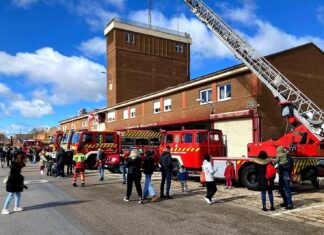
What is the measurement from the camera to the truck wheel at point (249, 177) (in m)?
15.2

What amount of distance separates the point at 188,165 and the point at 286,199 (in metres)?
7.70

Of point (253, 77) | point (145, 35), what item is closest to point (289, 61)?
point (253, 77)

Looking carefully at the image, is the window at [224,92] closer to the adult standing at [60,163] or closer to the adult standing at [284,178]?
the adult standing at [60,163]

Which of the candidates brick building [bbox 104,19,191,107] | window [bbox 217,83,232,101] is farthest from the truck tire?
brick building [bbox 104,19,191,107]

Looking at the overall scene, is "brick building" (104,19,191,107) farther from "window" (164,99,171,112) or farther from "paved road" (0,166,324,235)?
"paved road" (0,166,324,235)

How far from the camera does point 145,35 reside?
58875 mm

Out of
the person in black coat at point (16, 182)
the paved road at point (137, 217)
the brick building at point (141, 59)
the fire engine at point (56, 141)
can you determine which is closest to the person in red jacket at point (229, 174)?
the paved road at point (137, 217)

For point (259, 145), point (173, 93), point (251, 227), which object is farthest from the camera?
point (173, 93)

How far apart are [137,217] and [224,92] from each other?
762 inches

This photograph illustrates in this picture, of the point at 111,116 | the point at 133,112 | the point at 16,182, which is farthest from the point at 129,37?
the point at 16,182

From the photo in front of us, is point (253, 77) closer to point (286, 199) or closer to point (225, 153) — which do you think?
point (225, 153)

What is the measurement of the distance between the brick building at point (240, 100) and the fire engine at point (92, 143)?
725 centimetres

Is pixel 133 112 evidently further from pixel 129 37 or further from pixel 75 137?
pixel 129 37

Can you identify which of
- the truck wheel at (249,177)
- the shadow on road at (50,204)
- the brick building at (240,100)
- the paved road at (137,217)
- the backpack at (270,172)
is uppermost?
the brick building at (240,100)
